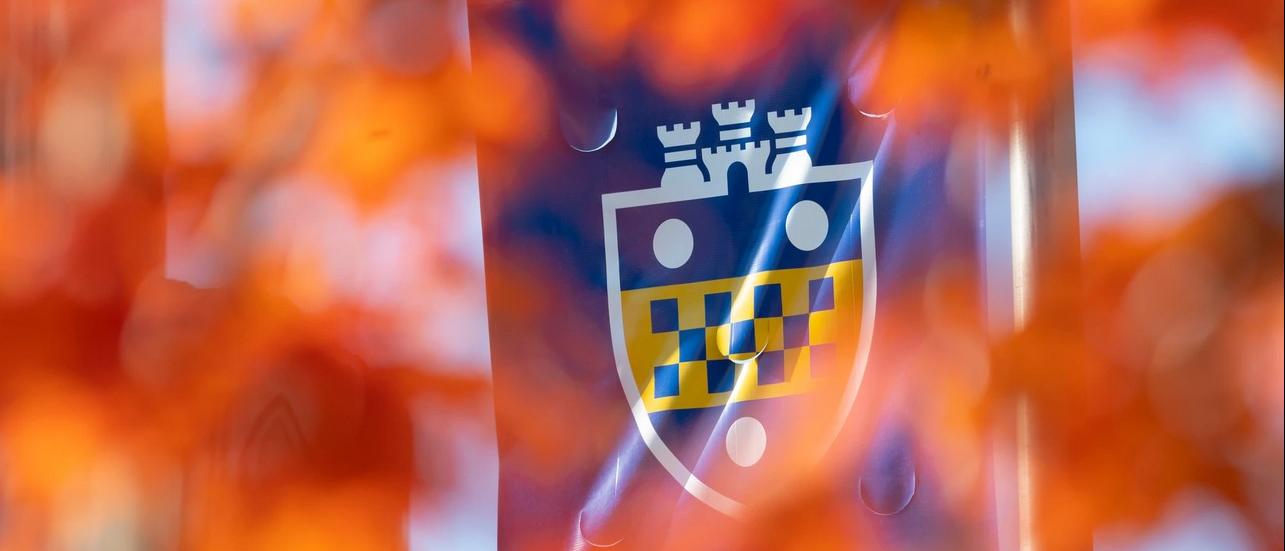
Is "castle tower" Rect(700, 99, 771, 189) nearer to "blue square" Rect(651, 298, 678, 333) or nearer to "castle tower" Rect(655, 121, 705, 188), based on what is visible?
"castle tower" Rect(655, 121, 705, 188)

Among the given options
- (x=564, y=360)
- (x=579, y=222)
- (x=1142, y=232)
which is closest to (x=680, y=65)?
(x=579, y=222)

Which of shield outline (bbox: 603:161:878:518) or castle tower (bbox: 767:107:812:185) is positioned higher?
castle tower (bbox: 767:107:812:185)

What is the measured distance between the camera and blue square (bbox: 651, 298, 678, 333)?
132 centimetres

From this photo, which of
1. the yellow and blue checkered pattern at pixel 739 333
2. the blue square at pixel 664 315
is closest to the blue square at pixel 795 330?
the yellow and blue checkered pattern at pixel 739 333

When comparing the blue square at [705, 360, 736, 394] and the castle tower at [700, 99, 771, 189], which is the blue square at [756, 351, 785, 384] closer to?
the blue square at [705, 360, 736, 394]

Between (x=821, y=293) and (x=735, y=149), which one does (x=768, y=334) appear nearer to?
(x=821, y=293)

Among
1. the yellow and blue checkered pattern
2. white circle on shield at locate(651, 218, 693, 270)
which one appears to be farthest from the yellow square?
white circle on shield at locate(651, 218, 693, 270)

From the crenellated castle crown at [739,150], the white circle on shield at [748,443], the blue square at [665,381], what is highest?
the crenellated castle crown at [739,150]

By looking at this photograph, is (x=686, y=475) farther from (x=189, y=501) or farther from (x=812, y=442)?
(x=189, y=501)

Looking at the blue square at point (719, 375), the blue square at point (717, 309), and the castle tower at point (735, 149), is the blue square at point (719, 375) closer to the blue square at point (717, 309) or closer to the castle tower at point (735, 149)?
the blue square at point (717, 309)

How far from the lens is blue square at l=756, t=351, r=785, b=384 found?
130 cm

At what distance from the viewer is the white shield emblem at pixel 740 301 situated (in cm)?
129

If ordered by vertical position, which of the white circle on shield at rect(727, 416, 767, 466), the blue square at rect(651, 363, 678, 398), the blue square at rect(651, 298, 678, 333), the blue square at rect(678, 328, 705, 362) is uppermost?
the blue square at rect(651, 298, 678, 333)

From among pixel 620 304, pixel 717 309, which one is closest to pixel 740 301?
pixel 717 309
